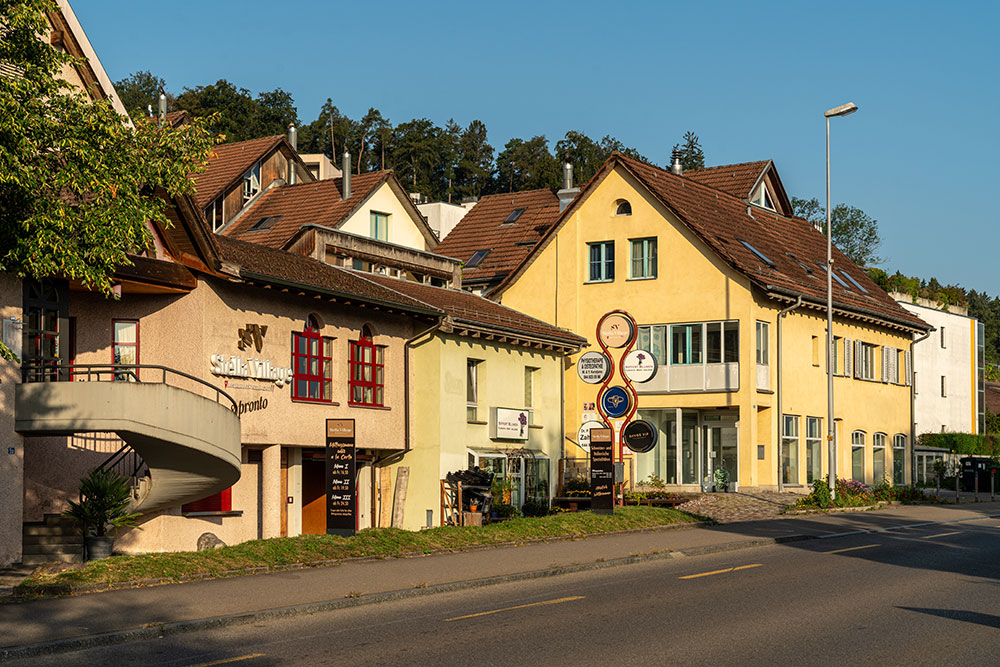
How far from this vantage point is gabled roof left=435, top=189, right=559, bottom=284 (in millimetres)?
48031

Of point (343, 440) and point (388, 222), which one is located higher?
point (388, 222)

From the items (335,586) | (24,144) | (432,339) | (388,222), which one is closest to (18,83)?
(24,144)

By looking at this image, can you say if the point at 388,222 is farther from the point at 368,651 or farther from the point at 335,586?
the point at 368,651

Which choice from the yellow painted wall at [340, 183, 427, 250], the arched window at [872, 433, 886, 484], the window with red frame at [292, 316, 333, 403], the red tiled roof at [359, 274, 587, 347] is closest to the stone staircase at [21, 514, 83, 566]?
the window with red frame at [292, 316, 333, 403]

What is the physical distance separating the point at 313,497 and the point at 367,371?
120 inches

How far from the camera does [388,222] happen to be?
45.7 m

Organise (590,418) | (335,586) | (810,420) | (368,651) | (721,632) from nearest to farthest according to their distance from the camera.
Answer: (368,651)
(721,632)
(335,586)
(590,418)
(810,420)

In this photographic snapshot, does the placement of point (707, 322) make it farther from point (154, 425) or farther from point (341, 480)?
point (154, 425)

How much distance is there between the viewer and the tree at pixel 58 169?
15.6m

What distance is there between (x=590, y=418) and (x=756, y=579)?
11.5m

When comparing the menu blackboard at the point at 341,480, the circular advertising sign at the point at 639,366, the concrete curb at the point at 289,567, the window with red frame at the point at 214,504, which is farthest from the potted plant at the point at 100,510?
the circular advertising sign at the point at 639,366

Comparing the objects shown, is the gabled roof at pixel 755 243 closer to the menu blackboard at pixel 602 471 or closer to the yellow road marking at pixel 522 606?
the menu blackboard at pixel 602 471

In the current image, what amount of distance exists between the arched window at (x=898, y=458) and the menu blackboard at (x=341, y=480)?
32357 mm

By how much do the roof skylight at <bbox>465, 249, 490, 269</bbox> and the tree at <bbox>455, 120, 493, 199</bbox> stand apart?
67522 millimetres
